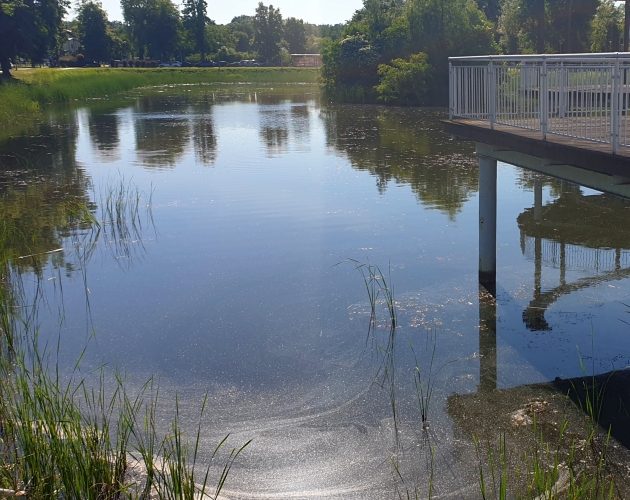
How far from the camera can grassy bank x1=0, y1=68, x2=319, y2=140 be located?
38125mm

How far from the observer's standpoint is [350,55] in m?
51.0

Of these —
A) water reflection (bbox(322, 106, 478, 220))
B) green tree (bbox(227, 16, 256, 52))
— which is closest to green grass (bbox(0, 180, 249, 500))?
water reflection (bbox(322, 106, 478, 220))

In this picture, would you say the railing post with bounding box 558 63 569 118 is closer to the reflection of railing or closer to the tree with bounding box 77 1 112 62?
the reflection of railing

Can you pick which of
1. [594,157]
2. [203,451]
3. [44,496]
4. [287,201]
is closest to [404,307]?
[594,157]

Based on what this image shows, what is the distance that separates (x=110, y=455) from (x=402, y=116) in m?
33.7

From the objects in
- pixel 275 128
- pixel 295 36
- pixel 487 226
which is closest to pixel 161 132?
pixel 275 128

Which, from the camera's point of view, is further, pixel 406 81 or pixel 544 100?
pixel 406 81

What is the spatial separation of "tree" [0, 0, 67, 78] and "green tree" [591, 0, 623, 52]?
35.3 meters

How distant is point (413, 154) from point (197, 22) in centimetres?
9744

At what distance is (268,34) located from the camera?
123 metres

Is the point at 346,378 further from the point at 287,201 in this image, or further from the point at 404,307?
the point at 287,201

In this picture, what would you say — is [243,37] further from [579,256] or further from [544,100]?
[544,100]

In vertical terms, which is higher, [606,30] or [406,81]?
[606,30]

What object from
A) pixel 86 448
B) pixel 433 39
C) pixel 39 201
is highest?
pixel 433 39
